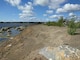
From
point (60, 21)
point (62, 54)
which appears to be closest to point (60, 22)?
point (60, 21)

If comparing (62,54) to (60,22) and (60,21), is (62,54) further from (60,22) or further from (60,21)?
(60,21)

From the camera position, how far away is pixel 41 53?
903 cm

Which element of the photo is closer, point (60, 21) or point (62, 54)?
point (62, 54)

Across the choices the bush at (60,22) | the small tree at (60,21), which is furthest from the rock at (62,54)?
the small tree at (60,21)

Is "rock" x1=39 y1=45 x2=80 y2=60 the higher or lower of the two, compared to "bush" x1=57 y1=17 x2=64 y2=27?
lower

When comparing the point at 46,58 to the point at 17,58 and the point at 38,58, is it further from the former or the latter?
the point at 17,58

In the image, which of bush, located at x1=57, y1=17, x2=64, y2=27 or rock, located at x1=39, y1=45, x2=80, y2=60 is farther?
bush, located at x1=57, y1=17, x2=64, y2=27

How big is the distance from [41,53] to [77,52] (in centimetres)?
204

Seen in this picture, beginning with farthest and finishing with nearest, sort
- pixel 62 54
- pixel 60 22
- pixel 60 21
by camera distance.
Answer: pixel 60 21 < pixel 60 22 < pixel 62 54

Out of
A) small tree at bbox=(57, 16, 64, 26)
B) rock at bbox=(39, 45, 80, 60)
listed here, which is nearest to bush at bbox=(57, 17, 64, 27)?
small tree at bbox=(57, 16, 64, 26)

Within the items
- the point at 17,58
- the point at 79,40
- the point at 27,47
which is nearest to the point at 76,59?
the point at 79,40

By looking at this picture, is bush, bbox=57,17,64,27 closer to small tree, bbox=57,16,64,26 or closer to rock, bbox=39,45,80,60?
small tree, bbox=57,16,64,26

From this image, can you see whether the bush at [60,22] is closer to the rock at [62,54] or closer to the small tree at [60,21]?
the small tree at [60,21]

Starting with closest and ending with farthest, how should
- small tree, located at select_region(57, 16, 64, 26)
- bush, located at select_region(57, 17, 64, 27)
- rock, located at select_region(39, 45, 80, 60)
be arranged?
rock, located at select_region(39, 45, 80, 60) → bush, located at select_region(57, 17, 64, 27) → small tree, located at select_region(57, 16, 64, 26)
